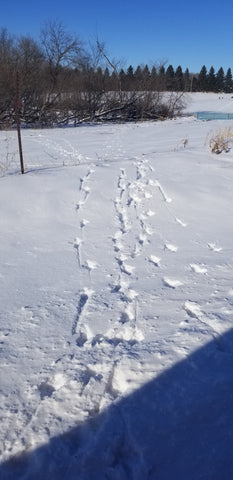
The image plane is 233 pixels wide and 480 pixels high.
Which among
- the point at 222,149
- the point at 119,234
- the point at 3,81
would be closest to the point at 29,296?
the point at 119,234

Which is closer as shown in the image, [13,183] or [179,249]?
[179,249]

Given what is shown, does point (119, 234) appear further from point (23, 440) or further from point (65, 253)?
point (23, 440)

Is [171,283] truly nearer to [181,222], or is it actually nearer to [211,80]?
[181,222]

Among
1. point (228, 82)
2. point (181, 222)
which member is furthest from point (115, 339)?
point (228, 82)

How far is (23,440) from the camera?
150cm

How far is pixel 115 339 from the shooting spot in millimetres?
2115

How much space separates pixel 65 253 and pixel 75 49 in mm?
21924

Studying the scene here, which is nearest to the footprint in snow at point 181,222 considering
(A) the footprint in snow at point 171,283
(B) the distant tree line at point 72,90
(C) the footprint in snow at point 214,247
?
(C) the footprint in snow at point 214,247

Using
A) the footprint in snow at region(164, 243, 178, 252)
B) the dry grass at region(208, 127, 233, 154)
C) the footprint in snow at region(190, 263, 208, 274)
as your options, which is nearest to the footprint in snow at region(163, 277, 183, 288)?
the footprint in snow at region(190, 263, 208, 274)

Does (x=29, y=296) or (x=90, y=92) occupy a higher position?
(x=90, y=92)

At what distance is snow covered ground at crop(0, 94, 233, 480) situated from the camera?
4.82 feet

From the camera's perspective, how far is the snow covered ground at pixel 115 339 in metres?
1.47

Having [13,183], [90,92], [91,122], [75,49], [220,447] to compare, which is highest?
[75,49]

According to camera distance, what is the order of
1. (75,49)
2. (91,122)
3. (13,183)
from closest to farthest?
(13,183) → (91,122) → (75,49)
